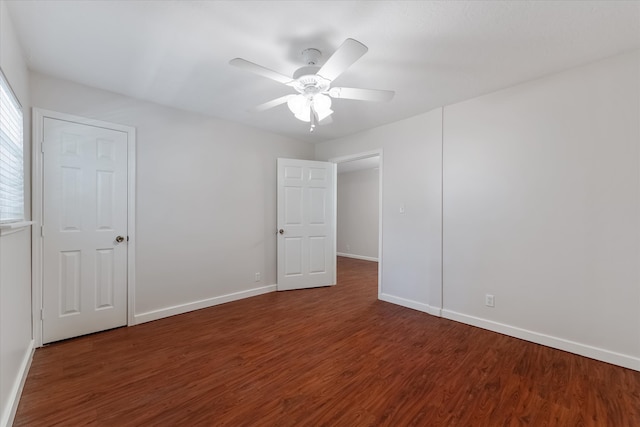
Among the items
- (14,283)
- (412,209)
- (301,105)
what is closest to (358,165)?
(412,209)

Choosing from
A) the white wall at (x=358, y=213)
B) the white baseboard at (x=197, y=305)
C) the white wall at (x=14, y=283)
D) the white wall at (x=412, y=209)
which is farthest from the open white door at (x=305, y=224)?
the white wall at (x=358, y=213)

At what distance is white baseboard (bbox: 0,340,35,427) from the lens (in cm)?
151

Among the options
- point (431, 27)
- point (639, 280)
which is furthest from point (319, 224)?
point (639, 280)

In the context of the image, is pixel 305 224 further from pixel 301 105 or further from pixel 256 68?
pixel 256 68

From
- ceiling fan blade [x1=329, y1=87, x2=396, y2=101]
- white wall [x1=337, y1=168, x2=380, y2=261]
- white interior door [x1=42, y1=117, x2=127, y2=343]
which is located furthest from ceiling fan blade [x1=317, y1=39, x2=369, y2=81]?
white wall [x1=337, y1=168, x2=380, y2=261]

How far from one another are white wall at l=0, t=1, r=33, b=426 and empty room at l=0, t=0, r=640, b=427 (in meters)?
0.03

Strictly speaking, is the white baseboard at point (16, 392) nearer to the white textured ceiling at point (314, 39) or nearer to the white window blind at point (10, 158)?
the white window blind at point (10, 158)

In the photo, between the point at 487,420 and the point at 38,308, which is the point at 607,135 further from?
the point at 38,308

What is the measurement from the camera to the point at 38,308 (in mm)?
2447

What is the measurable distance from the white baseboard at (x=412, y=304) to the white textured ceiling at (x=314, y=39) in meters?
2.44

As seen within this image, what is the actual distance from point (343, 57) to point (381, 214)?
2528 mm

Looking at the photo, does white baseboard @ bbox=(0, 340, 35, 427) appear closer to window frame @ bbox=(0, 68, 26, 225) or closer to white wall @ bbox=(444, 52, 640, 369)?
window frame @ bbox=(0, 68, 26, 225)

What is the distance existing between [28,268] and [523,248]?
14.5 ft

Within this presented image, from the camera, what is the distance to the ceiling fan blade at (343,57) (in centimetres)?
156
